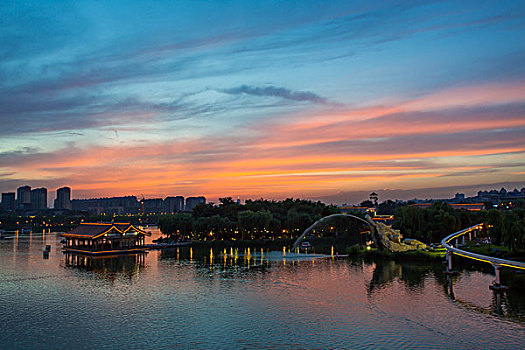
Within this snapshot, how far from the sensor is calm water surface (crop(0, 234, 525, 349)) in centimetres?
2466

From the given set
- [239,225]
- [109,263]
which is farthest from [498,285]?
[239,225]

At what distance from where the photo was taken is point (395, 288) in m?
38.7

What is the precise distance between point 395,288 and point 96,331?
2495cm

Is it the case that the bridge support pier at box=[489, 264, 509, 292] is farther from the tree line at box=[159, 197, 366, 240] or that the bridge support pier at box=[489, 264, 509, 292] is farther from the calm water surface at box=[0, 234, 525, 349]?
the tree line at box=[159, 197, 366, 240]

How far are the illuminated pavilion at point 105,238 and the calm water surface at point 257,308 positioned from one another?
50.9 ft

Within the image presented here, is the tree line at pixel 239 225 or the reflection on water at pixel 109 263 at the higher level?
the tree line at pixel 239 225

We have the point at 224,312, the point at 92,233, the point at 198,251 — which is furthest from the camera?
the point at 198,251

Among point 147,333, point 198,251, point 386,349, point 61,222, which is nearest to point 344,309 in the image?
point 386,349

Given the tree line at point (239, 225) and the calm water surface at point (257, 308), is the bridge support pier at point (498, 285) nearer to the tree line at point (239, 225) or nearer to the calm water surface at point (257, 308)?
the calm water surface at point (257, 308)

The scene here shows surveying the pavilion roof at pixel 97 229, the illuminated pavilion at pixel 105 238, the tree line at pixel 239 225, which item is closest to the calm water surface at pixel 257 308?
the illuminated pavilion at pixel 105 238

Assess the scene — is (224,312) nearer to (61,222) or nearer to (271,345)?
(271,345)

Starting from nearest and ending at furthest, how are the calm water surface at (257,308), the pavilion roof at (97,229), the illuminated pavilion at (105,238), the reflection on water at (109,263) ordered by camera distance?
the calm water surface at (257,308) < the reflection on water at (109,263) < the illuminated pavilion at (105,238) < the pavilion roof at (97,229)

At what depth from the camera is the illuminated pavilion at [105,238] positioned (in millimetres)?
67500

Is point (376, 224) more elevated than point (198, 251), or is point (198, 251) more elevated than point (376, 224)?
point (376, 224)
